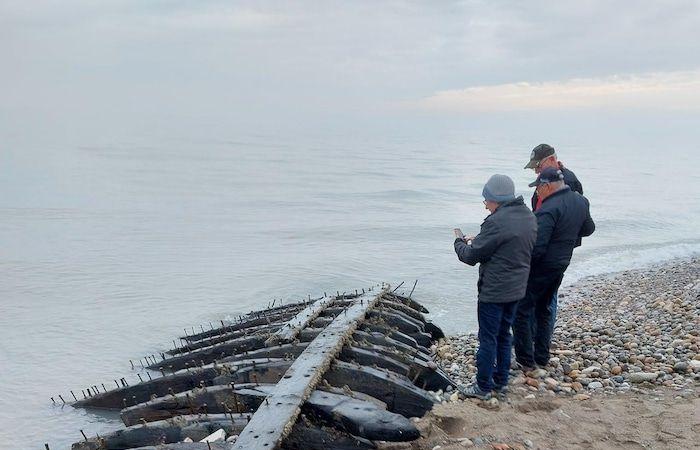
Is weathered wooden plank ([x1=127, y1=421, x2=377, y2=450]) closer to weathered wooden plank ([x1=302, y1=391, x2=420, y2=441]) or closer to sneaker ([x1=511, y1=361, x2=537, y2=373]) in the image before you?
weathered wooden plank ([x1=302, y1=391, x2=420, y2=441])

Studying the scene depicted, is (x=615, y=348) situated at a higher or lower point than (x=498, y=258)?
lower

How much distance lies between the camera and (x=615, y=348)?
7098 millimetres

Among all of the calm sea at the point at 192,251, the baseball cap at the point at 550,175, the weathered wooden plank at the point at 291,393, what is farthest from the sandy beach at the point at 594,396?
the calm sea at the point at 192,251

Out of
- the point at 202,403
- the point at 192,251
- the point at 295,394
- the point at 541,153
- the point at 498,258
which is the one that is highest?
the point at 541,153

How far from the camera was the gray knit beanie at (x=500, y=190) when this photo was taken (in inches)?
205

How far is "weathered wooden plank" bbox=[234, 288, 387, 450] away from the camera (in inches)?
145

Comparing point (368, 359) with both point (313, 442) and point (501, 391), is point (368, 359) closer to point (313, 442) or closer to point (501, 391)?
point (501, 391)

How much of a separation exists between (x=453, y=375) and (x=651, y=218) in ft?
91.9

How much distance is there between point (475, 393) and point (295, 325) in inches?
84.6

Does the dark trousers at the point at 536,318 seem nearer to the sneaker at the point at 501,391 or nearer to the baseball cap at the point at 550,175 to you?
the sneaker at the point at 501,391

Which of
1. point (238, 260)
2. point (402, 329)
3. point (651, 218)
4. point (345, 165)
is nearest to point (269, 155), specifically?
point (345, 165)

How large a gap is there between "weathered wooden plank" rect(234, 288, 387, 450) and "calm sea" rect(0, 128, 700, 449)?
9.90 feet

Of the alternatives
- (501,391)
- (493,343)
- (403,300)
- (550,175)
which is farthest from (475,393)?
(403,300)

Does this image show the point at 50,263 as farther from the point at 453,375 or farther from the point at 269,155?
the point at 269,155
